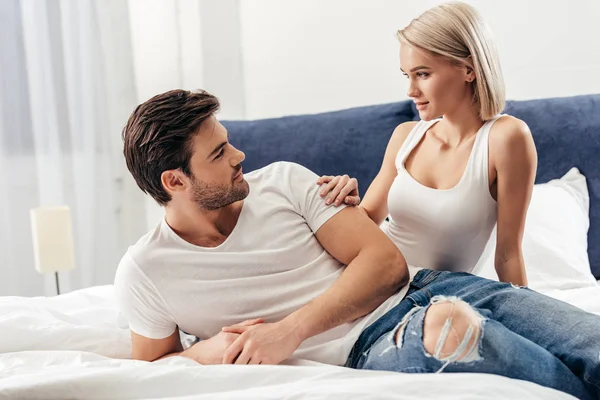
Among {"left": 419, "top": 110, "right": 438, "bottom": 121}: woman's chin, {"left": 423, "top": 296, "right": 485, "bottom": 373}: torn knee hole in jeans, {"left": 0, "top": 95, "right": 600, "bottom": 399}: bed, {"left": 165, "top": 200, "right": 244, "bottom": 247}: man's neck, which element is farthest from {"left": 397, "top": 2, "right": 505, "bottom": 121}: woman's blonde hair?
{"left": 423, "top": 296, "right": 485, "bottom": 373}: torn knee hole in jeans

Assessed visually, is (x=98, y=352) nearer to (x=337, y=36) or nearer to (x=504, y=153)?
(x=504, y=153)

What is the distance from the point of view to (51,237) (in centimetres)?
266

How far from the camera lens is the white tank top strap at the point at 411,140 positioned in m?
1.82

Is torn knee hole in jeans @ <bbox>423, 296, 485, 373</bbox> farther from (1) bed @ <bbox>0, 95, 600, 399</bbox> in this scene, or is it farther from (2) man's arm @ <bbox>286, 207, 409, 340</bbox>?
(2) man's arm @ <bbox>286, 207, 409, 340</bbox>

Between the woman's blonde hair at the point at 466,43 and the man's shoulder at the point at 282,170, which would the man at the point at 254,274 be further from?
the woman's blonde hair at the point at 466,43

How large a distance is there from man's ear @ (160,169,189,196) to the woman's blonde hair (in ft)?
2.17

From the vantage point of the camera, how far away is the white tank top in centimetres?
163

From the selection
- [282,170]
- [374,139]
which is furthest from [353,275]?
[374,139]

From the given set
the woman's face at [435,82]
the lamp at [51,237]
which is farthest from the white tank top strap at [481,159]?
the lamp at [51,237]

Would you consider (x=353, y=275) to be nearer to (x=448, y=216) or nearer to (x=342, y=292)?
(x=342, y=292)

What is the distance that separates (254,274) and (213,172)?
0.23 metres

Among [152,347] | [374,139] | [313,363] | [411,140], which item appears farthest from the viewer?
[374,139]

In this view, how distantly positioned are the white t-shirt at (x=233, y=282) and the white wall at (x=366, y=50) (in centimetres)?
141

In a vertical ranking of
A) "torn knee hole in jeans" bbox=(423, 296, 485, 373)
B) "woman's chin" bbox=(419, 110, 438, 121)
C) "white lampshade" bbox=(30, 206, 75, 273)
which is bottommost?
"white lampshade" bbox=(30, 206, 75, 273)
